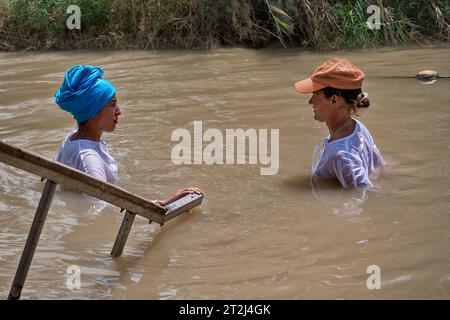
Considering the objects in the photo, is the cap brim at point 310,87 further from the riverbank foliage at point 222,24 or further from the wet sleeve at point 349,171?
the riverbank foliage at point 222,24

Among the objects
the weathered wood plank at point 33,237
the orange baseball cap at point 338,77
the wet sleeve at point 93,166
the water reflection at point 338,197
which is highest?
the orange baseball cap at point 338,77

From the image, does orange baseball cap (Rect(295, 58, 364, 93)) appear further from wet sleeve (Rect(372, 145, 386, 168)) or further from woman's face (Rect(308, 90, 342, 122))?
wet sleeve (Rect(372, 145, 386, 168))

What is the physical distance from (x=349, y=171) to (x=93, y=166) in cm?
158

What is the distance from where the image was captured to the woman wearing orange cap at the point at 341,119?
4.50 m

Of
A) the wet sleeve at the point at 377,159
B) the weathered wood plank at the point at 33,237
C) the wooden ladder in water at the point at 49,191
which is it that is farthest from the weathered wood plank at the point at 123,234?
the wet sleeve at the point at 377,159

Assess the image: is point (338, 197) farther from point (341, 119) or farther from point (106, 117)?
point (106, 117)

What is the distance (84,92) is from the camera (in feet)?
14.3

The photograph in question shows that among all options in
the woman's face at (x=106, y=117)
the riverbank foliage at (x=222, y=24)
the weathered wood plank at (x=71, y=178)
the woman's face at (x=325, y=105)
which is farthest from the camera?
the riverbank foliage at (x=222, y=24)

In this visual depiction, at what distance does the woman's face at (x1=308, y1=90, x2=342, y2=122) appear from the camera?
4.60 metres

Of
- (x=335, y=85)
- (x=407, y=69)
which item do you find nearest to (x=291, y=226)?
(x=335, y=85)

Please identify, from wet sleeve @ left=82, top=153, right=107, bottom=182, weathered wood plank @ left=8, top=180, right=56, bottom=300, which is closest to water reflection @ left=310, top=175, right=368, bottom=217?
wet sleeve @ left=82, top=153, right=107, bottom=182

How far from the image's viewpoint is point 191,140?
5836mm

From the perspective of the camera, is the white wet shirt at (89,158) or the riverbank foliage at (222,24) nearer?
the white wet shirt at (89,158)

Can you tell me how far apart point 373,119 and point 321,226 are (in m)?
2.44
